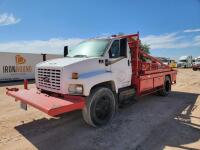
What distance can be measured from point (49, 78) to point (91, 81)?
117 cm

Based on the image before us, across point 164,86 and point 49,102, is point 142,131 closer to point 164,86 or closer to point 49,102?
point 49,102

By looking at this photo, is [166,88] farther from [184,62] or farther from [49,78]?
[184,62]

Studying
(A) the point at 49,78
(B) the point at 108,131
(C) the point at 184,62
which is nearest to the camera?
(B) the point at 108,131

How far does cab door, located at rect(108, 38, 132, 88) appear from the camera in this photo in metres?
5.85

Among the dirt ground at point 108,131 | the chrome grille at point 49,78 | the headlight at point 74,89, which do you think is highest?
the chrome grille at point 49,78

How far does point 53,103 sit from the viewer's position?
441 cm

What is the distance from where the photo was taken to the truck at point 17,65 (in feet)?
56.1

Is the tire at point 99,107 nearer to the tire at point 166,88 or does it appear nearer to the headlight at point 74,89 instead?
the headlight at point 74,89

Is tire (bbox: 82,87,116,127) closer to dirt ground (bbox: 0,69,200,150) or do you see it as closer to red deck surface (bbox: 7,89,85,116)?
dirt ground (bbox: 0,69,200,150)

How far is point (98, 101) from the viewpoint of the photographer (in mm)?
5262

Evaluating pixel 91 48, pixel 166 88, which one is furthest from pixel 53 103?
pixel 166 88

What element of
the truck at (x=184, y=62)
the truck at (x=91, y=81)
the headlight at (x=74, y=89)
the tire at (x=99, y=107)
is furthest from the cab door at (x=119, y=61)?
the truck at (x=184, y=62)

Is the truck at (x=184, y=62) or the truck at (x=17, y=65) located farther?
the truck at (x=184, y=62)

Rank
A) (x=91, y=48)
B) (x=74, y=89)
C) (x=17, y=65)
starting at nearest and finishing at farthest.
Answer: (x=74, y=89) < (x=91, y=48) < (x=17, y=65)
